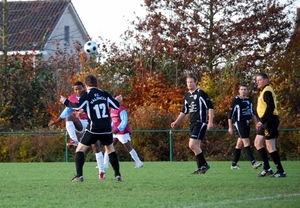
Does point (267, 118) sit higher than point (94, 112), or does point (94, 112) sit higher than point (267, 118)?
point (94, 112)

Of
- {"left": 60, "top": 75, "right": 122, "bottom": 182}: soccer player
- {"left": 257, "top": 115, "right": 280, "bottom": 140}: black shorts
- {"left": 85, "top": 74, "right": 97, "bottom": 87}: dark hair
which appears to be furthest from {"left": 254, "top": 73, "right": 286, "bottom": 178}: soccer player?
{"left": 85, "top": 74, "right": 97, "bottom": 87}: dark hair

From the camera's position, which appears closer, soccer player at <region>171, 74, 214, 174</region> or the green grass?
the green grass

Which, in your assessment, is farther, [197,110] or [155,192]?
[197,110]

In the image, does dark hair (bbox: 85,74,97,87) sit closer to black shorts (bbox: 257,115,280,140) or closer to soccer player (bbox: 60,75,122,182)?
soccer player (bbox: 60,75,122,182)

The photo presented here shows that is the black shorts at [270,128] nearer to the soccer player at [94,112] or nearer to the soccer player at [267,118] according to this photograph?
the soccer player at [267,118]

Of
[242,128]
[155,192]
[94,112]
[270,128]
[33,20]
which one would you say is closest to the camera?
[155,192]

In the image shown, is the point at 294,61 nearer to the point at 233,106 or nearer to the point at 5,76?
the point at 5,76

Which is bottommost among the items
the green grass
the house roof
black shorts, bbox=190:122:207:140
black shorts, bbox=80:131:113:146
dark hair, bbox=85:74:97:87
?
the green grass

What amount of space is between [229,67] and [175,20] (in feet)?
16.0

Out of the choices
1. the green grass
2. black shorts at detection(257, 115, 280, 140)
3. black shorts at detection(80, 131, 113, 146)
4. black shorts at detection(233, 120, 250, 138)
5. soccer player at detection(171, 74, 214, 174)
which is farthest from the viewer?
black shorts at detection(233, 120, 250, 138)

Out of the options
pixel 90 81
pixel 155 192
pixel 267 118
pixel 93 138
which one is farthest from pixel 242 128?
pixel 155 192

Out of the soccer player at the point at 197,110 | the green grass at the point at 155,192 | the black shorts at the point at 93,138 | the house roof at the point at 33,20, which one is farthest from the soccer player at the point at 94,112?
the house roof at the point at 33,20

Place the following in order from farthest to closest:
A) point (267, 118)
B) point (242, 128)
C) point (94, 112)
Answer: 1. point (242, 128)
2. point (267, 118)
3. point (94, 112)

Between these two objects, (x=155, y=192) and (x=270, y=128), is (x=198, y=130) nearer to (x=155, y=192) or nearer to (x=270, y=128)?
(x=270, y=128)
